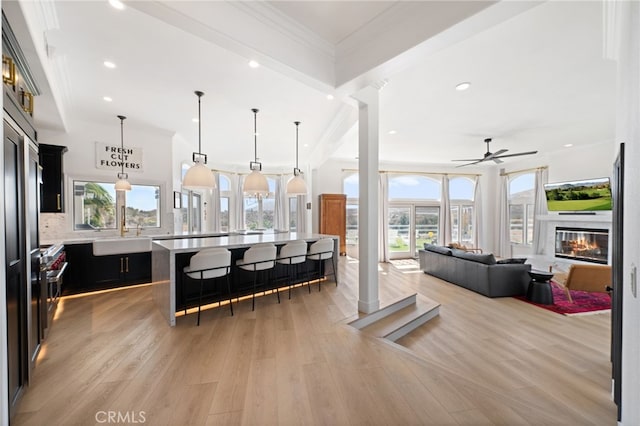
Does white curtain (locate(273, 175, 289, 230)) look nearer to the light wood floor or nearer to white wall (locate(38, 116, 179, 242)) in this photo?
white wall (locate(38, 116, 179, 242))

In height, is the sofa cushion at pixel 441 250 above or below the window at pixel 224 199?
below

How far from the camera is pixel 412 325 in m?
3.54

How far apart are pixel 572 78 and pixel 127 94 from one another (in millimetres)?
5988

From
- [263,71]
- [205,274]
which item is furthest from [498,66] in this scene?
[205,274]

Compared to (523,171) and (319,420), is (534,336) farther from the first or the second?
(523,171)

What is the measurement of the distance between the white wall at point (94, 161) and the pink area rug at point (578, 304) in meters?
7.48

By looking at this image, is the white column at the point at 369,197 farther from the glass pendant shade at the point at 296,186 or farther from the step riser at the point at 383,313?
the glass pendant shade at the point at 296,186

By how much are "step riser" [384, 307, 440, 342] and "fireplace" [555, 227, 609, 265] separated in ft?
17.9

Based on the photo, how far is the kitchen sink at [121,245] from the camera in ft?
14.0

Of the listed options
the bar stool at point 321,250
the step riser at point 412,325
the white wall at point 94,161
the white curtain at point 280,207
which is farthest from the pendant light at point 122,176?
the step riser at point 412,325

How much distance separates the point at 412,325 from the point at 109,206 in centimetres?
579

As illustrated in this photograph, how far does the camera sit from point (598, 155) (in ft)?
21.3

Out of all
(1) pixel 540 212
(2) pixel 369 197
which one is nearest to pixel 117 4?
(2) pixel 369 197

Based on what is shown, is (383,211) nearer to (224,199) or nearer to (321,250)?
(321,250)
